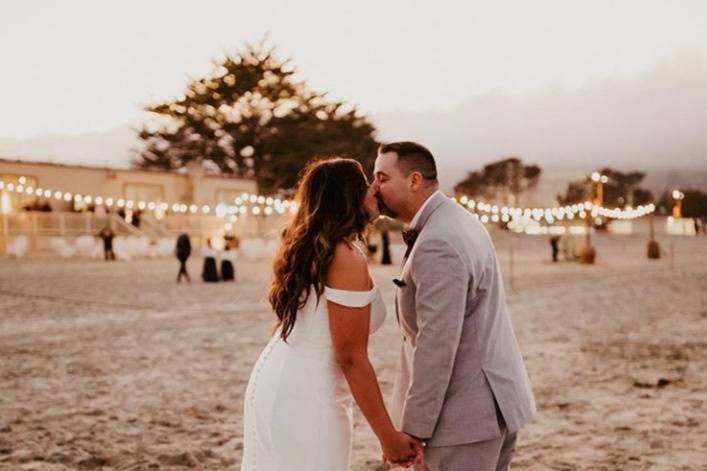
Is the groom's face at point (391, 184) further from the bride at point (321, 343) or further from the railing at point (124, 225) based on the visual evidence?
the railing at point (124, 225)

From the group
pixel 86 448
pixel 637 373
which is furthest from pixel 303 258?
pixel 637 373

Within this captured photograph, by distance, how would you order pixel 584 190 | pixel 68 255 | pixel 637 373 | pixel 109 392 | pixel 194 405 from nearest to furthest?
pixel 194 405 → pixel 109 392 → pixel 637 373 → pixel 68 255 → pixel 584 190

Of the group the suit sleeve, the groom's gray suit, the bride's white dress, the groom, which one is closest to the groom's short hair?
the groom

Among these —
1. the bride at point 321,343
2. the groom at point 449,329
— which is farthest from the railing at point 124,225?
the groom at point 449,329

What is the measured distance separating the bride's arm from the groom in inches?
2.9

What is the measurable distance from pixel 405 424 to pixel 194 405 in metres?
4.34

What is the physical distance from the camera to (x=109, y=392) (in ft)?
22.4

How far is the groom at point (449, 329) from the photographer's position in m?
2.27

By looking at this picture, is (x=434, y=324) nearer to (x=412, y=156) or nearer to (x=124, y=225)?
(x=412, y=156)

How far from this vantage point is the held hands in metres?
2.37

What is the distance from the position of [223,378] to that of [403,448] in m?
5.31

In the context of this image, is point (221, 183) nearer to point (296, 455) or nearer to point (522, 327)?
point (522, 327)

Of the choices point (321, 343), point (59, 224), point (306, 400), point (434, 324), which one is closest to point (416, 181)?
point (434, 324)

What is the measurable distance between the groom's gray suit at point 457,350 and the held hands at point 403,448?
3 cm
